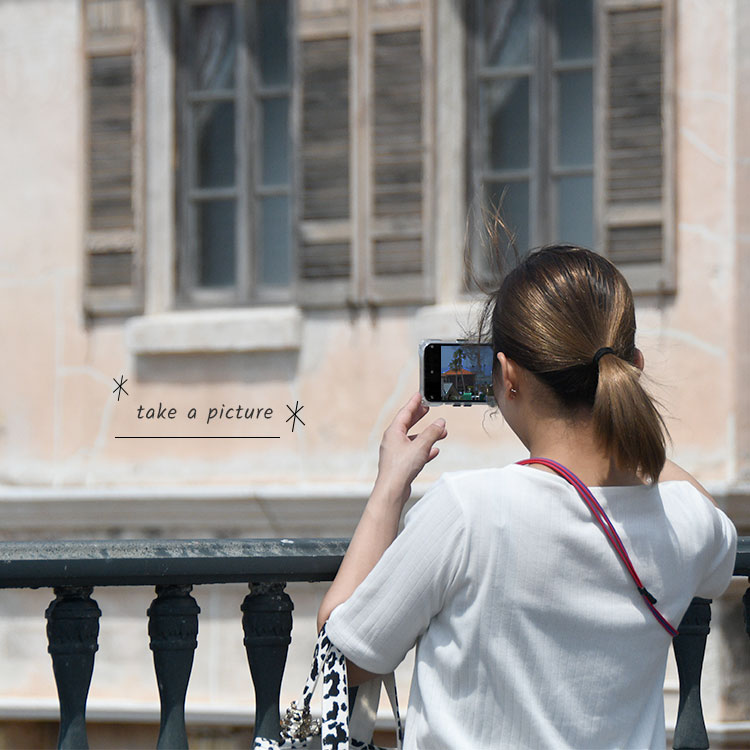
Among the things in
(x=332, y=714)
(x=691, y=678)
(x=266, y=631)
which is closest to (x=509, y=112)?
(x=691, y=678)

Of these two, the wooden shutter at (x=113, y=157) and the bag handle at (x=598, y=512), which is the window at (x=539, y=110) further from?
the bag handle at (x=598, y=512)

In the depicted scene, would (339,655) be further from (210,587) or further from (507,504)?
(210,587)

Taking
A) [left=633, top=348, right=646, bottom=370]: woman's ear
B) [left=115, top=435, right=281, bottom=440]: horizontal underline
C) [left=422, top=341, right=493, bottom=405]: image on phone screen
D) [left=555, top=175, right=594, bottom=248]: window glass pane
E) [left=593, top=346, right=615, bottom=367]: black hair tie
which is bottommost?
[left=115, top=435, right=281, bottom=440]: horizontal underline

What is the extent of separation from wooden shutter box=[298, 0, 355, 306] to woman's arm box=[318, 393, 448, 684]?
5.12 m

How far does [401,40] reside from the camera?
6852mm

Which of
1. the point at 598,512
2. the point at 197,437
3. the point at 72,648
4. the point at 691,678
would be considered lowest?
the point at 197,437

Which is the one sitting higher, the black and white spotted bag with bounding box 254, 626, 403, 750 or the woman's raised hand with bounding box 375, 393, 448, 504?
the woman's raised hand with bounding box 375, 393, 448, 504

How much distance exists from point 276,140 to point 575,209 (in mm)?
1624

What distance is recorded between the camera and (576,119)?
697 centimetres

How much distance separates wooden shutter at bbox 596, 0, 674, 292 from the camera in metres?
6.51

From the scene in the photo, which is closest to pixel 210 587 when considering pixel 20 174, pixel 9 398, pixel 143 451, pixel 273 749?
pixel 143 451

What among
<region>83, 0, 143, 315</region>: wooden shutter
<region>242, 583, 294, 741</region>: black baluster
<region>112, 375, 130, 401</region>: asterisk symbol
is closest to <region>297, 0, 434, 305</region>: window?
<region>83, 0, 143, 315</region>: wooden shutter

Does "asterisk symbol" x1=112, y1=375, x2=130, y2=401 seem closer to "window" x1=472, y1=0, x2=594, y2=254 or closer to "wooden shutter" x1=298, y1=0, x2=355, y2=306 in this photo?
"wooden shutter" x1=298, y1=0, x2=355, y2=306

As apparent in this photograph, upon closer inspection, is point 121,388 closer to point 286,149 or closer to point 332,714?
point 286,149
